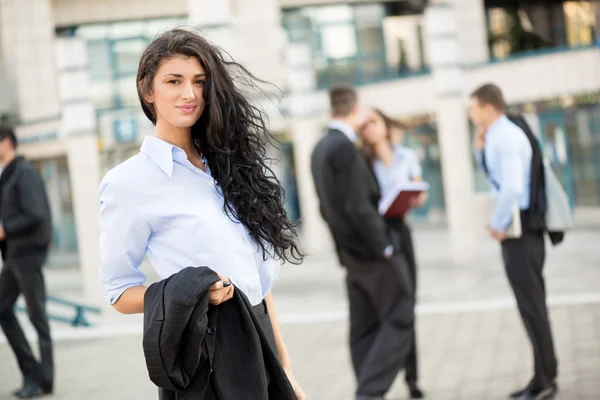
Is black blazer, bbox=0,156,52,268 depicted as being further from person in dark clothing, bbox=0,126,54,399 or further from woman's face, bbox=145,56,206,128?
woman's face, bbox=145,56,206,128

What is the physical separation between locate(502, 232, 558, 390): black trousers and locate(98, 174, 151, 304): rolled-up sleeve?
4.07 metres

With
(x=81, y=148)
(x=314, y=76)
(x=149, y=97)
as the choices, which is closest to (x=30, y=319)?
(x=149, y=97)

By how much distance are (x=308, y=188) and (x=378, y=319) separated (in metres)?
14.5

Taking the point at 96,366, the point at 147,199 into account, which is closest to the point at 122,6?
the point at 96,366

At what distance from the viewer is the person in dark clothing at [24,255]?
7.54m

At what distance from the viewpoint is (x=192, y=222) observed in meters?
A: 2.92

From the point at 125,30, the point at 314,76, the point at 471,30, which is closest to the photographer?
the point at 314,76

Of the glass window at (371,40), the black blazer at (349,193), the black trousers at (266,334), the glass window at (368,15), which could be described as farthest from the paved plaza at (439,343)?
the glass window at (368,15)

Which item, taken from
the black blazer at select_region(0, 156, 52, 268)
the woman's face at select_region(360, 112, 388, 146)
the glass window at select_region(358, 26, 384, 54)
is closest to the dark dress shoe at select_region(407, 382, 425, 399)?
the woman's face at select_region(360, 112, 388, 146)

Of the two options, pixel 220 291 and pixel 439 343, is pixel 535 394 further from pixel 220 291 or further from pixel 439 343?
pixel 220 291

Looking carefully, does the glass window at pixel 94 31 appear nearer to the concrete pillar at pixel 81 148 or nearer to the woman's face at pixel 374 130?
the concrete pillar at pixel 81 148

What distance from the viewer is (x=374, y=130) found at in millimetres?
7258

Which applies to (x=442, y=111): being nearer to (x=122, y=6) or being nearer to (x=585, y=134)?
(x=585, y=134)

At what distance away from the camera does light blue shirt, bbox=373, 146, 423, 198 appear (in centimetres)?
754
